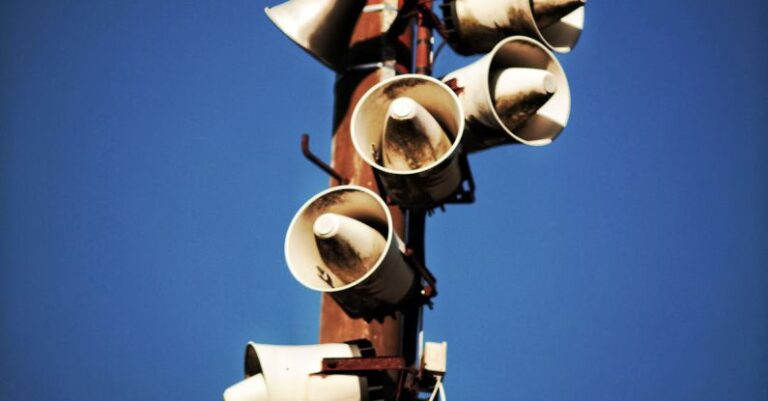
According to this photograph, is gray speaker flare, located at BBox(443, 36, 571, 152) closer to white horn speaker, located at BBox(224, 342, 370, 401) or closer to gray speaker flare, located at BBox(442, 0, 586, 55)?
gray speaker flare, located at BBox(442, 0, 586, 55)

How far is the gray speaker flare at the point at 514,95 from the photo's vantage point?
4973 mm

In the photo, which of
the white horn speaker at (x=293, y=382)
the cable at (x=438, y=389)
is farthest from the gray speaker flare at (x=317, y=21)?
the cable at (x=438, y=389)

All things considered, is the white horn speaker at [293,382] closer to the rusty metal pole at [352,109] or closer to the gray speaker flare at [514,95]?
the rusty metal pole at [352,109]

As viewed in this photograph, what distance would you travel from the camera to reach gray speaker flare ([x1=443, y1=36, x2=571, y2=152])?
4.97 m

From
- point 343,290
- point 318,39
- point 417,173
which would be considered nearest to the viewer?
point 343,290

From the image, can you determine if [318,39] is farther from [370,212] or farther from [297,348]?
[297,348]

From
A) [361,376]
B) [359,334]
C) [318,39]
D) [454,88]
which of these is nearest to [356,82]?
[318,39]

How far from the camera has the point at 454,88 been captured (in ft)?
16.8

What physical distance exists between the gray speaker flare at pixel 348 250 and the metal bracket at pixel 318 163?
17.6 inches

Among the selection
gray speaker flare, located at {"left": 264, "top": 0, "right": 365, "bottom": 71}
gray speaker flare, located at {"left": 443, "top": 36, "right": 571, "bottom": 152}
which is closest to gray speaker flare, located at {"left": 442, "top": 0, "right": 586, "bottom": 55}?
gray speaker flare, located at {"left": 443, "top": 36, "right": 571, "bottom": 152}

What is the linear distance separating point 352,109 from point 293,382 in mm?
1770

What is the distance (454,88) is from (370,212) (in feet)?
2.84

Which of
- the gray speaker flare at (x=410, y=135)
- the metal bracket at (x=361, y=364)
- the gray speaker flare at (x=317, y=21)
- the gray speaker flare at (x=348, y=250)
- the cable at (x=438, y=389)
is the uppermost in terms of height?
the gray speaker flare at (x=317, y=21)

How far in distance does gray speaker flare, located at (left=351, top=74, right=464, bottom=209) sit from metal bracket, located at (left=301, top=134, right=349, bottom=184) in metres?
0.34
